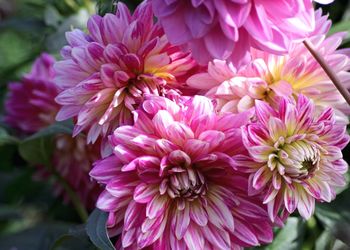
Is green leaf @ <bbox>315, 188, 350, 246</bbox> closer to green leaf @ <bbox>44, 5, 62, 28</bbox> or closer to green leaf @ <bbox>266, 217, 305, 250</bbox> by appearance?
green leaf @ <bbox>266, 217, 305, 250</bbox>

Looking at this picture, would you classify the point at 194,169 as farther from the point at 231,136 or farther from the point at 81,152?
the point at 81,152

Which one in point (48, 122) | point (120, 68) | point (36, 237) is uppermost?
point (120, 68)

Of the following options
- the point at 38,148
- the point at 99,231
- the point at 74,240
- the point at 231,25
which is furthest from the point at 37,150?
the point at 231,25

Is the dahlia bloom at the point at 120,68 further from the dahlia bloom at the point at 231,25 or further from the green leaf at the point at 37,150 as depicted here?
the green leaf at the point at 37,150

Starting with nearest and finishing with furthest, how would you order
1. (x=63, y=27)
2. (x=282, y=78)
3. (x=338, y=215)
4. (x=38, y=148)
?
(x=282, y=78) < (x=338, y=215) < (x=38, y=148) < (x=63, y=27)

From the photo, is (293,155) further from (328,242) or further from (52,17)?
(52,17)

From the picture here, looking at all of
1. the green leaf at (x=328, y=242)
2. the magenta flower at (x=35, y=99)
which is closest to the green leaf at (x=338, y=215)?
the green leaf at (x=328, y=242)
